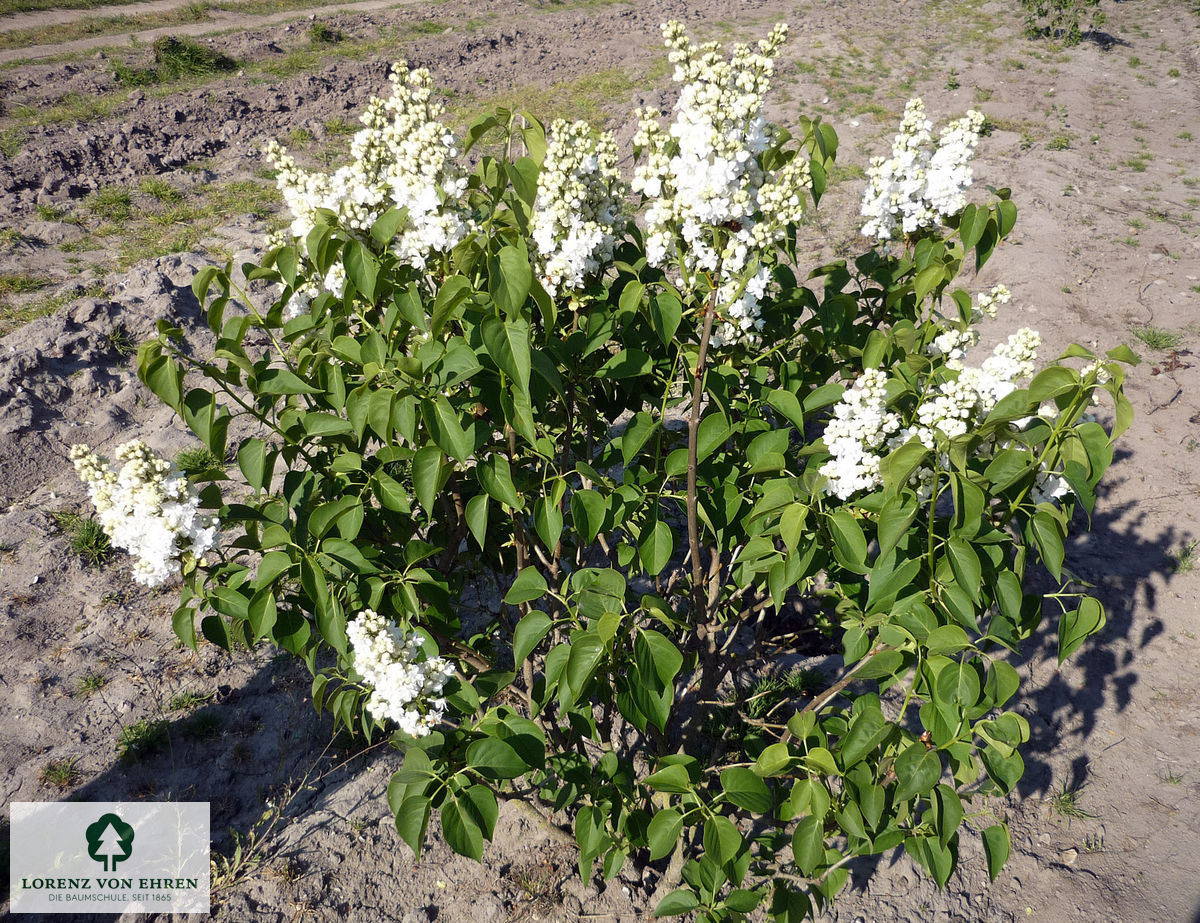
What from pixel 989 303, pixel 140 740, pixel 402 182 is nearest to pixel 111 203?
pixel 140 740

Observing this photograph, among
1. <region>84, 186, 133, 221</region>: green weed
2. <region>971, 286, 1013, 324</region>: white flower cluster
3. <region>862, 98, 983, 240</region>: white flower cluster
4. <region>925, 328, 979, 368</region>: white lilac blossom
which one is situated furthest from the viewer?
<region>84, 186, 133, 221</region>: green weed

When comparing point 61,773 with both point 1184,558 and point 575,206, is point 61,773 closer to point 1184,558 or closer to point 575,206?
point 575,206

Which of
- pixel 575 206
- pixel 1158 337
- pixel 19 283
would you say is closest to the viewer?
pixel 575 206

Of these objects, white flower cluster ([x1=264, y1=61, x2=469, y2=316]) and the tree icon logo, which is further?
the tree icon logo

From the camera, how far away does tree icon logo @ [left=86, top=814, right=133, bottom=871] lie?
307 centimetres

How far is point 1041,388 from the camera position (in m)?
1.61

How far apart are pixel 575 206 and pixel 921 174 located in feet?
3.97

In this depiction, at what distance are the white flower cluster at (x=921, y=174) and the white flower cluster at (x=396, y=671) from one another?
1.96 metres

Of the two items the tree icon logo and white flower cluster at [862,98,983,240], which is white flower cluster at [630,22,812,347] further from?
the tree icon logo

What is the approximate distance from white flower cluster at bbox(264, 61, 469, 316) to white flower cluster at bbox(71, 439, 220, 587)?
0.70m

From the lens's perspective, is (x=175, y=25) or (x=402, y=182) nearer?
(x=402, y=182)

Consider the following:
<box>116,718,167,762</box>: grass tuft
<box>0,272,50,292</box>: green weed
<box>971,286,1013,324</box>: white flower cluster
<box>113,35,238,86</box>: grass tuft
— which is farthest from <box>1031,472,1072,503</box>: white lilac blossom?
<box>113,35,238,86</box>: grass tuft

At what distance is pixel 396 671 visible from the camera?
6.32ft

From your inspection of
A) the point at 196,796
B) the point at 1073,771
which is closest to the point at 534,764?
the point at 196,796
